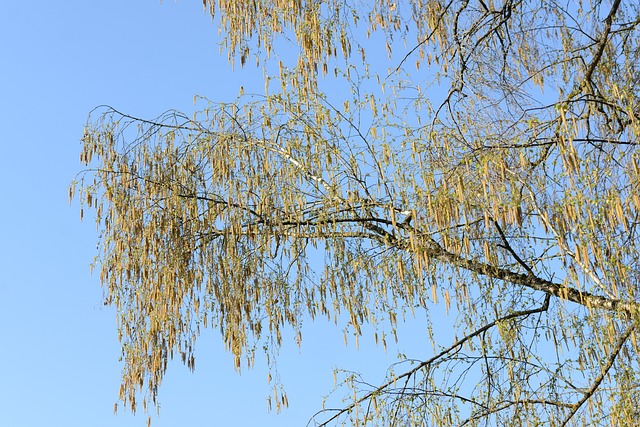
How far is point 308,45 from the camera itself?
4621 millimetres

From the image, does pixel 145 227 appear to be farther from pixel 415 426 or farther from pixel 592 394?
pixel 592 394

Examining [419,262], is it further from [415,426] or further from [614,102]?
[614,102]

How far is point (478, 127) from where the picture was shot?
4.57 meters

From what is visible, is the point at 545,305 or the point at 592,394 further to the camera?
the point at 545,305

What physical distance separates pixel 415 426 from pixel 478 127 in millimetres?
1515

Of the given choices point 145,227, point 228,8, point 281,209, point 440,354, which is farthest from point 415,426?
point 228,8

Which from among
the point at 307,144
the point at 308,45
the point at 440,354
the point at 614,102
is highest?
the point at 308,45

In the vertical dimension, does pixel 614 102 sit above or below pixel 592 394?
above

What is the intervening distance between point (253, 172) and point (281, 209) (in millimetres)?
244

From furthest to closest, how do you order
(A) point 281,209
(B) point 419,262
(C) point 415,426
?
(A) point 281,209 < (C) point 415,426 < (B) point 419,262

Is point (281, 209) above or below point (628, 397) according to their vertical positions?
above

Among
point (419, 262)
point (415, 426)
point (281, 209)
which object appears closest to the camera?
point (419, 262)

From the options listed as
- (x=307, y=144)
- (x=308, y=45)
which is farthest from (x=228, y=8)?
(x=307, y=144)

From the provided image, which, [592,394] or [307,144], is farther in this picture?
[307,144]
